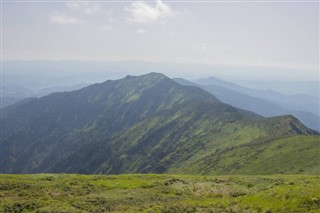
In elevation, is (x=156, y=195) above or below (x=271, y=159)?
above

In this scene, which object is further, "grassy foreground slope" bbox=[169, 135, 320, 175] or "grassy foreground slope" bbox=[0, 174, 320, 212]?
"grassy foreground slope" bbox=[169, 135, 320, 175]

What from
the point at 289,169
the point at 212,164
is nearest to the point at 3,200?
the point at 289,169

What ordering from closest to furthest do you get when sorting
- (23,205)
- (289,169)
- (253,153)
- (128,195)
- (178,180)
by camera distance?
(23,205) < (128,195) < (178,180) < (289,169) < (253,153)

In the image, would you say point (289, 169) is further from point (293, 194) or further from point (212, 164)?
point (293, 194)

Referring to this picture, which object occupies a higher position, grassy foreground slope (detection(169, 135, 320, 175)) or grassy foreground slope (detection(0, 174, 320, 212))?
grassy foreground slope (detection(0, 174, 320, 212))

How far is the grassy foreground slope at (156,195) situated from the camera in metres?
36.3

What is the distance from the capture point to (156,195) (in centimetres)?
4478

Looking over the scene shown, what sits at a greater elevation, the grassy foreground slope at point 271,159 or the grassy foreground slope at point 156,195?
the grassy foreground slope at point 156,195

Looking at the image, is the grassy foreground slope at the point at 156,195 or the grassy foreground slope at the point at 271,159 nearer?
the grassy foreground slope at the point at 156,195

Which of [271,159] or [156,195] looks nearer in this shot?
[156,195]

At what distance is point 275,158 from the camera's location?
11462 cm

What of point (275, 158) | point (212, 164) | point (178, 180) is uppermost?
point (178, 180)

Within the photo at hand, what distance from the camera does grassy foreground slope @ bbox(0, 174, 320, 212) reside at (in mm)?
36281

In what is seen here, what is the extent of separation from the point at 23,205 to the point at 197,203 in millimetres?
21233
